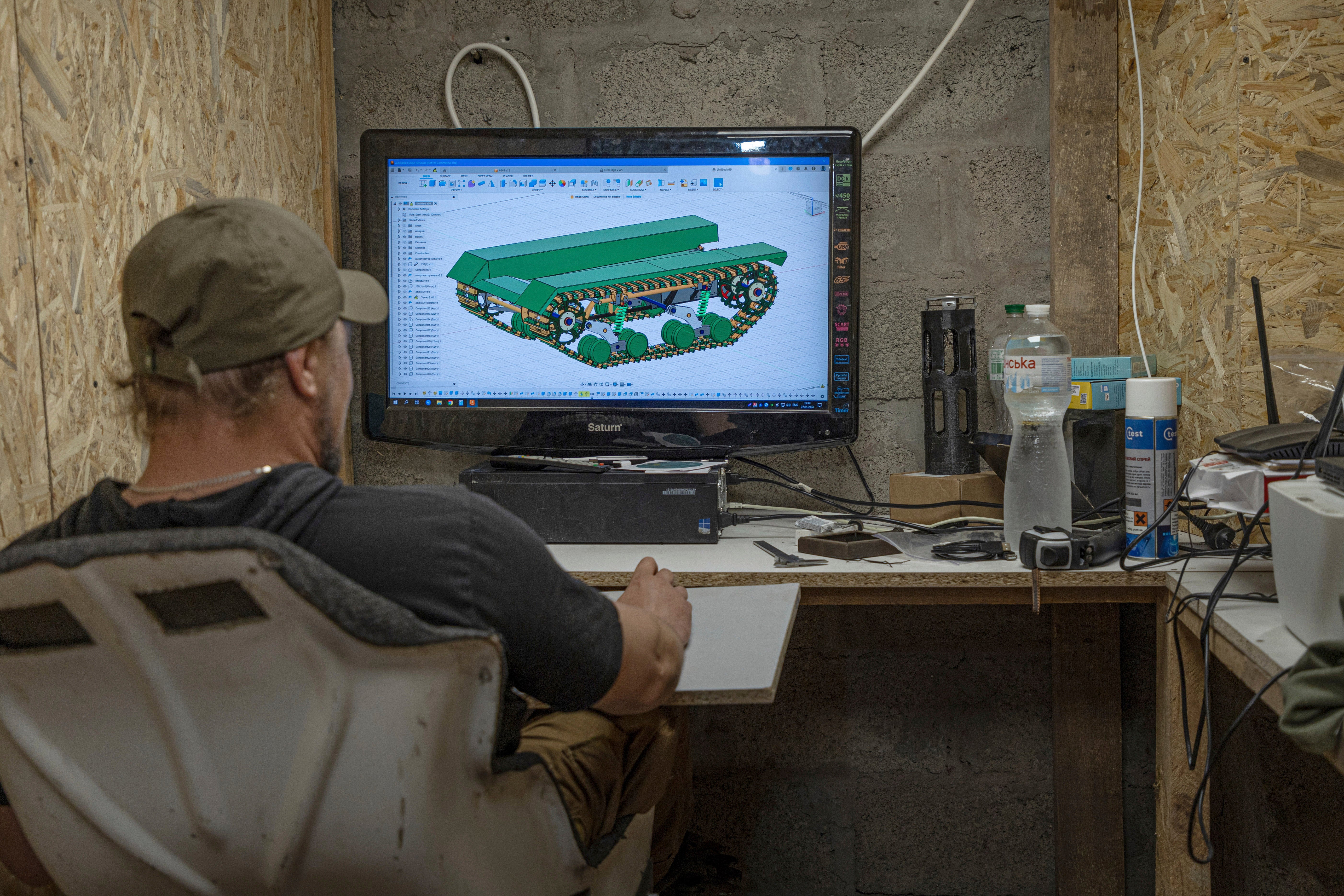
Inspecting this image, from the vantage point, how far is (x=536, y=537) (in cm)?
82

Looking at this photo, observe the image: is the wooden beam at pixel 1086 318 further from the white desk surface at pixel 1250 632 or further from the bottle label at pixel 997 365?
the white desk surface at pixel 1250 632

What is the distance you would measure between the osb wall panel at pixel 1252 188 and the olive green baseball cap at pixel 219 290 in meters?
1.41

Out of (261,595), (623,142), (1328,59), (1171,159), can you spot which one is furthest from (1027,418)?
(261,595)

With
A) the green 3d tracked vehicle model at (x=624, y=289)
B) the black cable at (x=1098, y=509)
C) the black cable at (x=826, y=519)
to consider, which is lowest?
the black cable at (x=826, y=519)

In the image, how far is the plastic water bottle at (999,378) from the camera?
73.2 inches

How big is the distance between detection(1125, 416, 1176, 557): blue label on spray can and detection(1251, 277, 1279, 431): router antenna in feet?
0.58

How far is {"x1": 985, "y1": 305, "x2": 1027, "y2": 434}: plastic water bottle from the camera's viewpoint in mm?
1860

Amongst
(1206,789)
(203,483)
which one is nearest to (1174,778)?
(1206,789)

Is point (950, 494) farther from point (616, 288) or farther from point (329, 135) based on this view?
point (329, 135)

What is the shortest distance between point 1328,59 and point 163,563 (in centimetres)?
173

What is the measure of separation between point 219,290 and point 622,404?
41.0 inches

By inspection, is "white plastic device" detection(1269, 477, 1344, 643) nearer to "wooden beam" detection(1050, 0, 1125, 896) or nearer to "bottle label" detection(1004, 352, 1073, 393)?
"bottle label" detection(1004, 352, 1073, 393)

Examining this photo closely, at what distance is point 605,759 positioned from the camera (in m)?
1.05

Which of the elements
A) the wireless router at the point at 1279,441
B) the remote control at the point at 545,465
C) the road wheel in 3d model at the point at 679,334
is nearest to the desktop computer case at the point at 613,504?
the remote control at the point at 545,465
